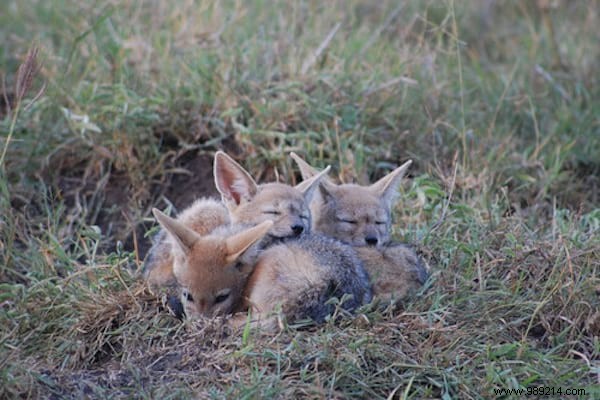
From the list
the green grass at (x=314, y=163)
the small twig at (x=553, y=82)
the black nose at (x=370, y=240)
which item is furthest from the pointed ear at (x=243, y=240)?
the small twig at (x=553, y=82)

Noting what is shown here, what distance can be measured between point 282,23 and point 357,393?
453cm

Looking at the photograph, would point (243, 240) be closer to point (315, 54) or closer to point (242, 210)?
point (242, 210)

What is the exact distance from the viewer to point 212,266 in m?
4.95

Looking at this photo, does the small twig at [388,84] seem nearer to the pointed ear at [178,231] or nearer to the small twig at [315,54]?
the small twig at [315,54]

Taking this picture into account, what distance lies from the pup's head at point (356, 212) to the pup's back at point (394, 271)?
0.29 metres

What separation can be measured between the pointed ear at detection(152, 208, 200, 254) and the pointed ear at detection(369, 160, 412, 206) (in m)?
1.53

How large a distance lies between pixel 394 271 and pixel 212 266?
3.63 feet

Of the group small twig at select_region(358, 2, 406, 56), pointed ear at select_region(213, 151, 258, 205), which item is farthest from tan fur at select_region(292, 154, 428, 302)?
small twig at select_region(358, 2, 406, 56)

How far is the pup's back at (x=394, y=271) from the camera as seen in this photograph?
521cm

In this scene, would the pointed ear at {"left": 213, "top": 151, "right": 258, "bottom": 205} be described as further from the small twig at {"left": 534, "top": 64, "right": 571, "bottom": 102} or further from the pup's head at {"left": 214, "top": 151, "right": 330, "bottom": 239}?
the small twig at {"left": 534, "top": 64, "right": 571, "bottom": 102}

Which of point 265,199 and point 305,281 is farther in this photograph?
point 265,199

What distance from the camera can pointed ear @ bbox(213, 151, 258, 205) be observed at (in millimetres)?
5715

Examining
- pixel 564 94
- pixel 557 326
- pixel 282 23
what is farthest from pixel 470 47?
pixel 557 326

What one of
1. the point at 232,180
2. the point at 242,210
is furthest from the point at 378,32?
the point at 242,210
